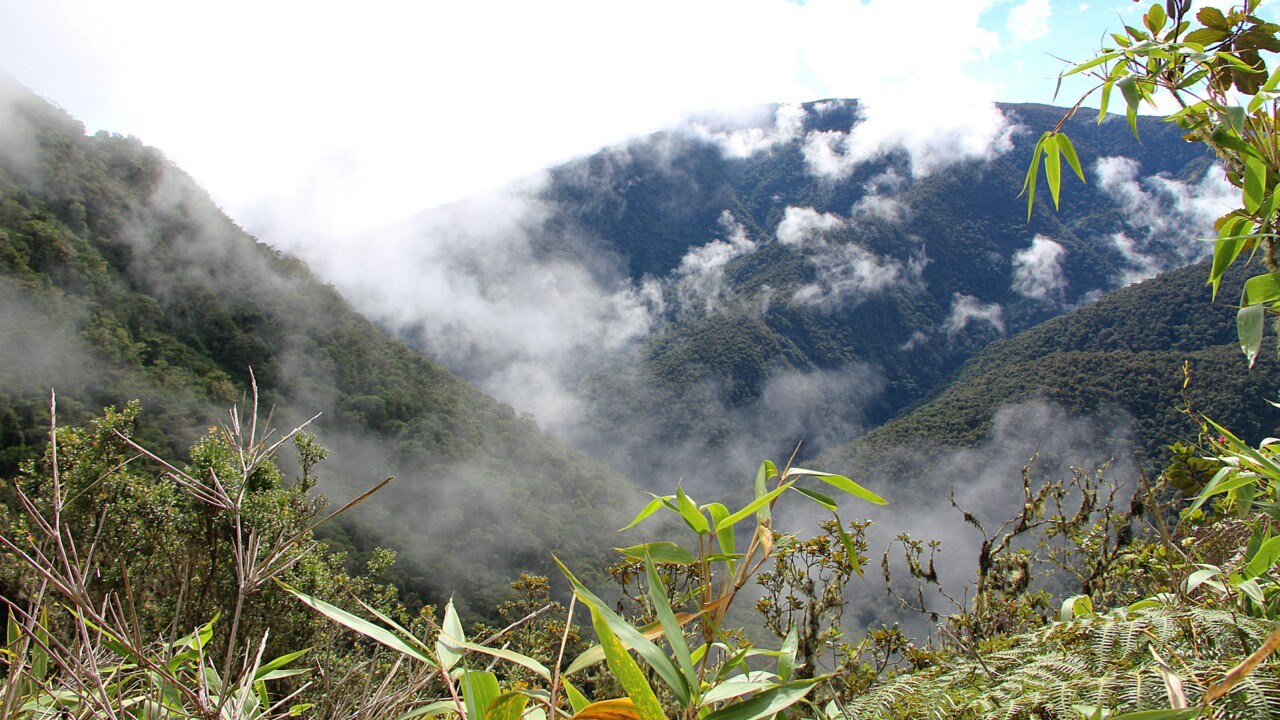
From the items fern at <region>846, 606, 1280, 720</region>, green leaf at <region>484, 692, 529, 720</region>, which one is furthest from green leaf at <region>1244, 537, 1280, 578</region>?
green leaf at <region>484, 692, 529, 720</region>

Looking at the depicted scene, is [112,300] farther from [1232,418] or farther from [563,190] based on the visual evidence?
[563,190]

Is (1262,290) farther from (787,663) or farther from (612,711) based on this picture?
(612,711)

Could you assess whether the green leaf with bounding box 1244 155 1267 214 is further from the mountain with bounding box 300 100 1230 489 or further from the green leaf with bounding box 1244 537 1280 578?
the mountain with bounding box 300 100 1230 489

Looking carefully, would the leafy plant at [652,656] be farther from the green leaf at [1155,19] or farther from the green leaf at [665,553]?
the green leaf at [1155,19]

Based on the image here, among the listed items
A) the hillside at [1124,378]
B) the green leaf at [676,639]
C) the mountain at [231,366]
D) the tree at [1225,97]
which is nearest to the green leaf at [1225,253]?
the tree at [1225,97]

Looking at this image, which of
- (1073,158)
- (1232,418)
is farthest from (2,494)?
(1232,418)
